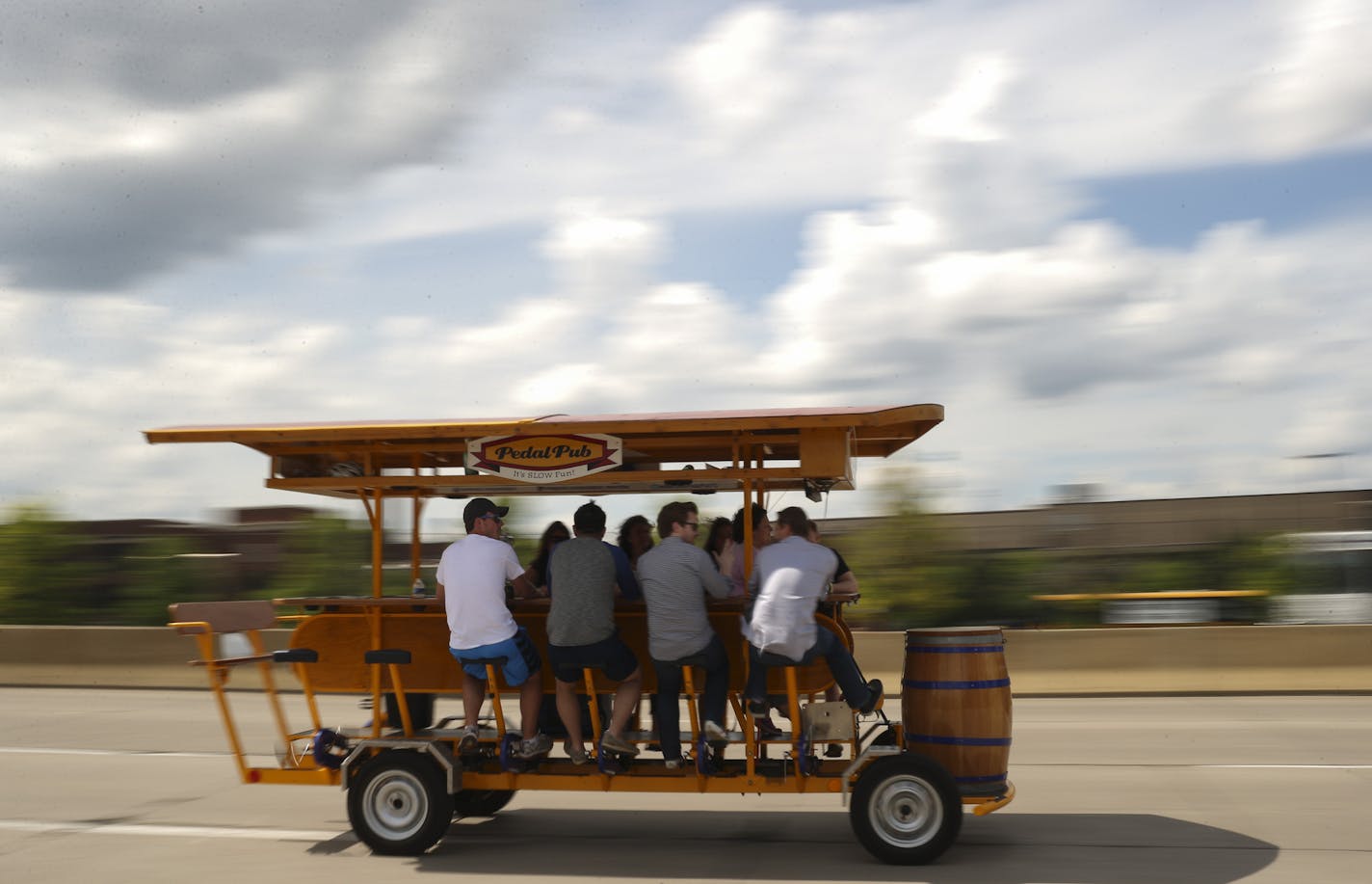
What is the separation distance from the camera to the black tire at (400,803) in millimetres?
7691

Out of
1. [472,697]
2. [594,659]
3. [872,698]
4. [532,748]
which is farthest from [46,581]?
[872,698]

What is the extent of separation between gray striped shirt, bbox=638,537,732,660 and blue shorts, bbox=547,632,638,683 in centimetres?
22

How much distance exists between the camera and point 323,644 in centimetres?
839

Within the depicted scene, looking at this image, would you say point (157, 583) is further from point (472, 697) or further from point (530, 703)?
point (530, 703)

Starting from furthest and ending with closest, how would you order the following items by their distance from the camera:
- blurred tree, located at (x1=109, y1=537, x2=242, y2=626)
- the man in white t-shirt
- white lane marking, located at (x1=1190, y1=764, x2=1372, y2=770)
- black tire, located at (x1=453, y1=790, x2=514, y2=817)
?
blurred tree, located at (x1=109, y1=537, x2=242, y2=626) < white lane marking, located at (x1=1190, y1=764, x2=1372, y2=770) < black tire, located at (x1=453, y1=790, x2=514, y2=817) < the man in white t-shirt

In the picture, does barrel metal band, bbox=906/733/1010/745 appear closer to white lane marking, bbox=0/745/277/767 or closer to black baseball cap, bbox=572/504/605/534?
black baseball cap, bbox=572/504/605/534

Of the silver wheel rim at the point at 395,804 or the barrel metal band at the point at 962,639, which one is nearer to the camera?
the barrel metal band at the point at 962,639

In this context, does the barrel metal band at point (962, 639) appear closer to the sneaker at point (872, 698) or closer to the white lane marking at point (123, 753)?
the sneaker at point (872, 698)

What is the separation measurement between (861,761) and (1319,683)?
31.6ft

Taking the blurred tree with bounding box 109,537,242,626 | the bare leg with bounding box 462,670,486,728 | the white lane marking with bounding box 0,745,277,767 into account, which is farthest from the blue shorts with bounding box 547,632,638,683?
the blurred tree with bounding box 109,537,242,626

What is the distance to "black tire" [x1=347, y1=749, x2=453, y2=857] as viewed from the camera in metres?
7.69

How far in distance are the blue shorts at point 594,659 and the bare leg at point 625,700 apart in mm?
58

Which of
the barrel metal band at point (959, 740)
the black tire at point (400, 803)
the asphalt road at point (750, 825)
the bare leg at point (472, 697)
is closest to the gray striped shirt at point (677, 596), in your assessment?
the bare leg at point (472, 697)

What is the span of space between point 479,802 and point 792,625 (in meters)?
2.87
